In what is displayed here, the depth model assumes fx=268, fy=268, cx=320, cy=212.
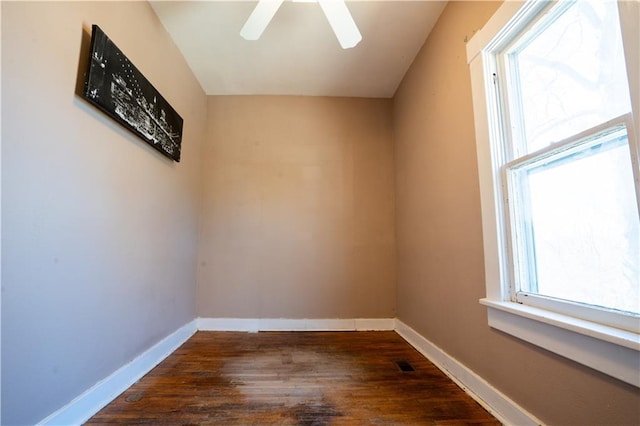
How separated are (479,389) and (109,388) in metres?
1.95

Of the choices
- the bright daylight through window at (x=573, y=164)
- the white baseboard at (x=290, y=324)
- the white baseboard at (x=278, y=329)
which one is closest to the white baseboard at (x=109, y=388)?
the white baseboard at (x=278, y=329)

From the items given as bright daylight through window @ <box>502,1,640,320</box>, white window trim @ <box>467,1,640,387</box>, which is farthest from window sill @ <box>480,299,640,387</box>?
bright daylight through window @ <box>502,1,640,320</box>

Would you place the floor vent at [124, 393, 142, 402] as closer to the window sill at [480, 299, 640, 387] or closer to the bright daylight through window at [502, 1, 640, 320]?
the window sill at [480, 299, 640, 387]

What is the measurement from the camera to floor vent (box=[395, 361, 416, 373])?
1806 millimetres

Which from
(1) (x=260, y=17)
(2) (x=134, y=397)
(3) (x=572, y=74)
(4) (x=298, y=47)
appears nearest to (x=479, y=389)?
(3) (x=572, y=74)

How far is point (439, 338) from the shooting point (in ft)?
6.23

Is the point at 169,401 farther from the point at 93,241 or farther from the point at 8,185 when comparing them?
the point at 8,185

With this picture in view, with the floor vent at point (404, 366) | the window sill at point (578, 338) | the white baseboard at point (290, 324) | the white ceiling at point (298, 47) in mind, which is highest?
the white ceiling at point (298, 47)

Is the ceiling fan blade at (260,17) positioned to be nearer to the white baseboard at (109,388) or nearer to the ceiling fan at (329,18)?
the ceiling fan at (329,18)

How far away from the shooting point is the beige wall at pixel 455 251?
981mm

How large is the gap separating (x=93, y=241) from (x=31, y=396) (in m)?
0.64

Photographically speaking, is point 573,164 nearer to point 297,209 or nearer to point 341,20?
point 341,20

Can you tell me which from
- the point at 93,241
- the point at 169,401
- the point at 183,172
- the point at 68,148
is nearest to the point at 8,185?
the point at 68,148

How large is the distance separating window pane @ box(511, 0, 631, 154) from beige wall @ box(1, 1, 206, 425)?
2.10 meters
